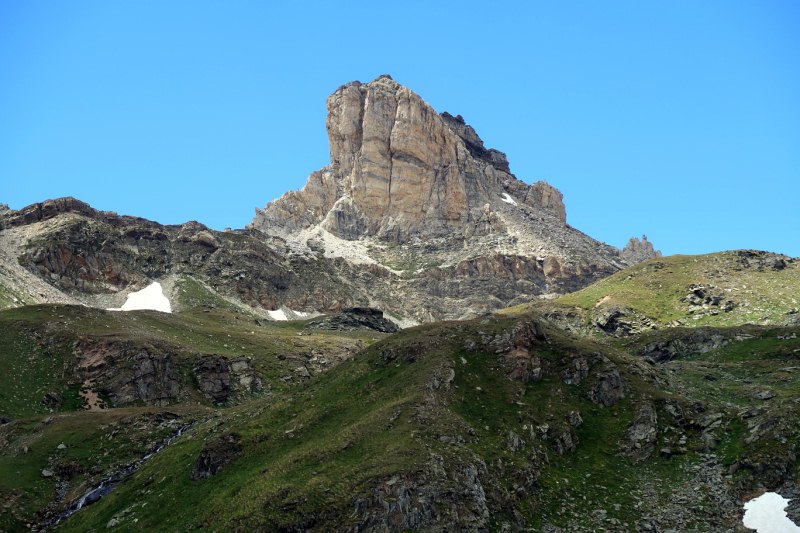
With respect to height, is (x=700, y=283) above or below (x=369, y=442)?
above

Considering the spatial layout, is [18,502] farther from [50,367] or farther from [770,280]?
[770,280]

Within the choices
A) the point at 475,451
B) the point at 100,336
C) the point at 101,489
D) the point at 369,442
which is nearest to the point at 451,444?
the point at 475,451

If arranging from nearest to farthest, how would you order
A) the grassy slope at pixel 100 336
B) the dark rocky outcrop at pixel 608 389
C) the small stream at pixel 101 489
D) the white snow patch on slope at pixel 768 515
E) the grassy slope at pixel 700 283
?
the white snow patch on slope at pixel 768 515 < the dark rocky outcrop at pixel 608 389 < the small stream at pixel 101 489 < the grassy slope at pixel 100 336 < the grassy slope at pixel 700 283

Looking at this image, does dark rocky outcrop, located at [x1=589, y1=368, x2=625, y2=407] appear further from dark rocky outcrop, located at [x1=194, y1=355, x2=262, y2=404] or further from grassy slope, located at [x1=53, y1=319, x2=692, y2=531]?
dark rocky outcrop, located at [x1=194, y1=355, x2=262, y2=404]

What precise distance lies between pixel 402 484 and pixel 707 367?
2020 inches

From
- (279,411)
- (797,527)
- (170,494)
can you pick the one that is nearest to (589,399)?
(797,527)

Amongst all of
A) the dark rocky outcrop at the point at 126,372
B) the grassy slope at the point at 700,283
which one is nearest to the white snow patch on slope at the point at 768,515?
the dark rocky outcrop at the point at 126,372

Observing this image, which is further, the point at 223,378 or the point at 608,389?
the point at 223,378

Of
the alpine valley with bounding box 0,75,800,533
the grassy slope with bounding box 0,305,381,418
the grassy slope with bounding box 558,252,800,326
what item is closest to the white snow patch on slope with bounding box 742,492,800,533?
the alpine valley with bounding box 0,75,800,533

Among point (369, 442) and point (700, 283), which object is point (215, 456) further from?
point (700, 283)

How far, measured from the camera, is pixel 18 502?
64.5 m

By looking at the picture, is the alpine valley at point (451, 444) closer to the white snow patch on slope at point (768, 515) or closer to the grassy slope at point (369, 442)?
the grassy slope at point (369, 442)

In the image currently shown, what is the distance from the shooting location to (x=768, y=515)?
4553 centimetres

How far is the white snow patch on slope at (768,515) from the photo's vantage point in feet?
144
